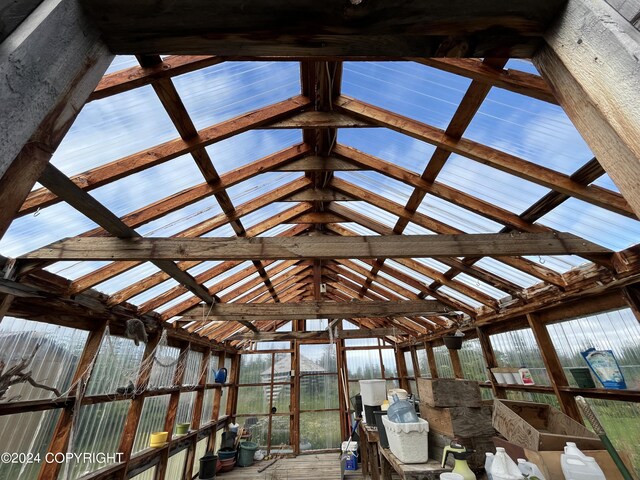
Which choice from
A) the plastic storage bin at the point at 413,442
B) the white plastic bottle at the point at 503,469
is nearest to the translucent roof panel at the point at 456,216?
the plastic storage bin at the point at 413,442

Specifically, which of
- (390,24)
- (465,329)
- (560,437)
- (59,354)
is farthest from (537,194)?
(59,354)

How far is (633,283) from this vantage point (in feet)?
8.66

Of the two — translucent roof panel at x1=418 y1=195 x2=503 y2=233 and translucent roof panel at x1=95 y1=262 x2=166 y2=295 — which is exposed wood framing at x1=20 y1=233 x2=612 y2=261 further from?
translucent roof panel at x1=95 y1=262 x2=166 y2=295

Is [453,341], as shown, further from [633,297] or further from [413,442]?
[413,442]

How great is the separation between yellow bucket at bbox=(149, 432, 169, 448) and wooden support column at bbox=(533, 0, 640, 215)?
265 inches

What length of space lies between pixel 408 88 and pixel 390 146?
642 mm

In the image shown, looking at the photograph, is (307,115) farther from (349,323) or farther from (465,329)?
(349,323)

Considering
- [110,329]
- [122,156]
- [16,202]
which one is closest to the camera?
[16,202]

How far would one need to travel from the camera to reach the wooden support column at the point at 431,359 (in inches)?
293

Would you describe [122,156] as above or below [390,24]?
above

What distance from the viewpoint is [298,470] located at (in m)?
7.07

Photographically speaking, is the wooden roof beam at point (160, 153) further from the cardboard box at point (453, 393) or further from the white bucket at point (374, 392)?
the white bucket at point (374, 392)

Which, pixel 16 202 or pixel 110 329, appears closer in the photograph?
pixel 16 202

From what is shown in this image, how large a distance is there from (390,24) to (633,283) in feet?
11.4
